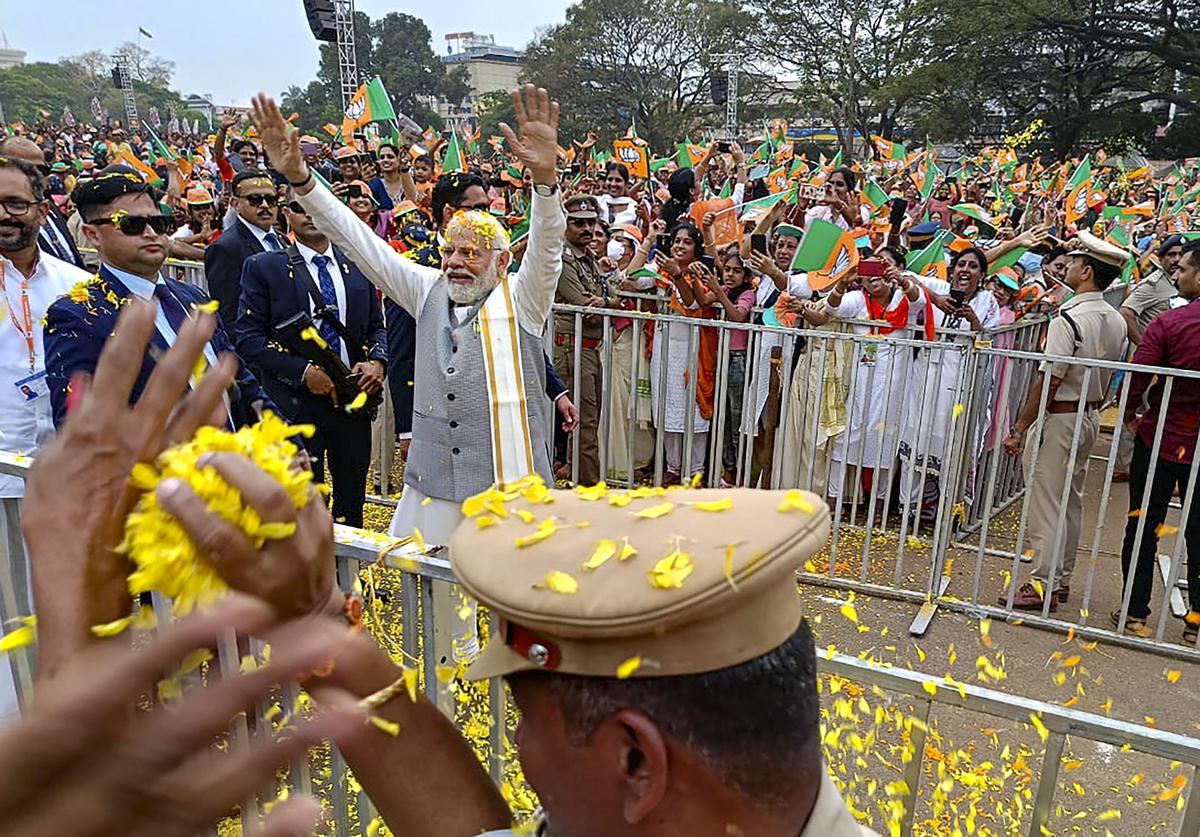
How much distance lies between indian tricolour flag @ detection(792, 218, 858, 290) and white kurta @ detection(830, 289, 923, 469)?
0.73 ft

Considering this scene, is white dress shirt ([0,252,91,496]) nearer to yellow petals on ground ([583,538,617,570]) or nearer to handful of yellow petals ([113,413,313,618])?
handful of yellow petals ([113,413,313,618])

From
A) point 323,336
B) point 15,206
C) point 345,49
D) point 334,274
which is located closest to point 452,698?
point 15,206

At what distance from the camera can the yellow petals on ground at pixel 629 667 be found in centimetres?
117

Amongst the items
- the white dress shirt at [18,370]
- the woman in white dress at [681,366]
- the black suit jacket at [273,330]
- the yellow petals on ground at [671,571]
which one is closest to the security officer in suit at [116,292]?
the white dress shirt at [18,370]

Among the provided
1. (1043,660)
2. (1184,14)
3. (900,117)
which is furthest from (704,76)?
(1043,660)

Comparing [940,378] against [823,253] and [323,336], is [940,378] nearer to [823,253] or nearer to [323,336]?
[823,253]

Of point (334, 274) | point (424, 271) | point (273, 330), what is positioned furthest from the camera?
point (334, 274)

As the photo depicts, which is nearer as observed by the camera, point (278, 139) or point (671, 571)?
point (671, 571)

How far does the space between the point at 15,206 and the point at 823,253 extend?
15.0ft

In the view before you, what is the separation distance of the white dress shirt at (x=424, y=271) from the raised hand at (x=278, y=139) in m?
0.11

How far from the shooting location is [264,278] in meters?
4.80

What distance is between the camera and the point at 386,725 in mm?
1504

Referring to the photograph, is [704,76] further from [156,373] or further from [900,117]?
[156,373]

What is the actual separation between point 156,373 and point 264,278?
154 inches
